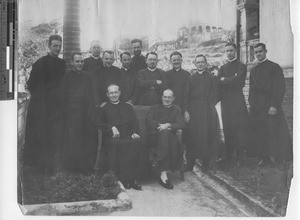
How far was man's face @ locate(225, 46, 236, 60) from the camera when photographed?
13.2 feet

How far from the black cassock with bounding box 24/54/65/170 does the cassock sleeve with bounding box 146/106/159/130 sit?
0.97m

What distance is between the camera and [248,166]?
3969mm

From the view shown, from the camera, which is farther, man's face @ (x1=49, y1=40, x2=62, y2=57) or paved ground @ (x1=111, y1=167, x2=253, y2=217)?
man's face @ (x1=49, y1=40, x2=62, y2=57)

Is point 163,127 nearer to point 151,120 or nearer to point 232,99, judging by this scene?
point 151,120

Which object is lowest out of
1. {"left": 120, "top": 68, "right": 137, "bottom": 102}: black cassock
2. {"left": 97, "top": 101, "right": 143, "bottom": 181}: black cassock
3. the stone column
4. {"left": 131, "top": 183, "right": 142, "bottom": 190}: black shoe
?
{"left": 131, "top": 183, "right": 142, "bottom": 190}: black shoe

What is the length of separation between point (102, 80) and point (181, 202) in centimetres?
160

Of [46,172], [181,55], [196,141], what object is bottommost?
[46,172]

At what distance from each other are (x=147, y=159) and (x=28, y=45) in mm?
1840

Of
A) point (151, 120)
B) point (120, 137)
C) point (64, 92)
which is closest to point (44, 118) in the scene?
point (64, 92)

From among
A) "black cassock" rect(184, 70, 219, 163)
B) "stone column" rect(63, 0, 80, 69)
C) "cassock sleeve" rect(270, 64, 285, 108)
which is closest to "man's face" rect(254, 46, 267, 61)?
"cassock sleeve" rect(270, 64, 285, 108)

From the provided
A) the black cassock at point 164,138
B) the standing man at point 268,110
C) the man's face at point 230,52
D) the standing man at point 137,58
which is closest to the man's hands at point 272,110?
the standing man at point 268,110

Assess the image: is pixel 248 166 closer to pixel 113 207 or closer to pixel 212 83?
pixel 212 83

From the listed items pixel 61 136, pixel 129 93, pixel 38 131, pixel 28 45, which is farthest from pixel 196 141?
pixel 28 45

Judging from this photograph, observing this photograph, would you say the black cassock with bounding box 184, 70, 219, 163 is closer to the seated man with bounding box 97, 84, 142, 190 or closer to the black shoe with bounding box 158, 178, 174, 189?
the black shoe with bounding box 158, 178, 174, 189
